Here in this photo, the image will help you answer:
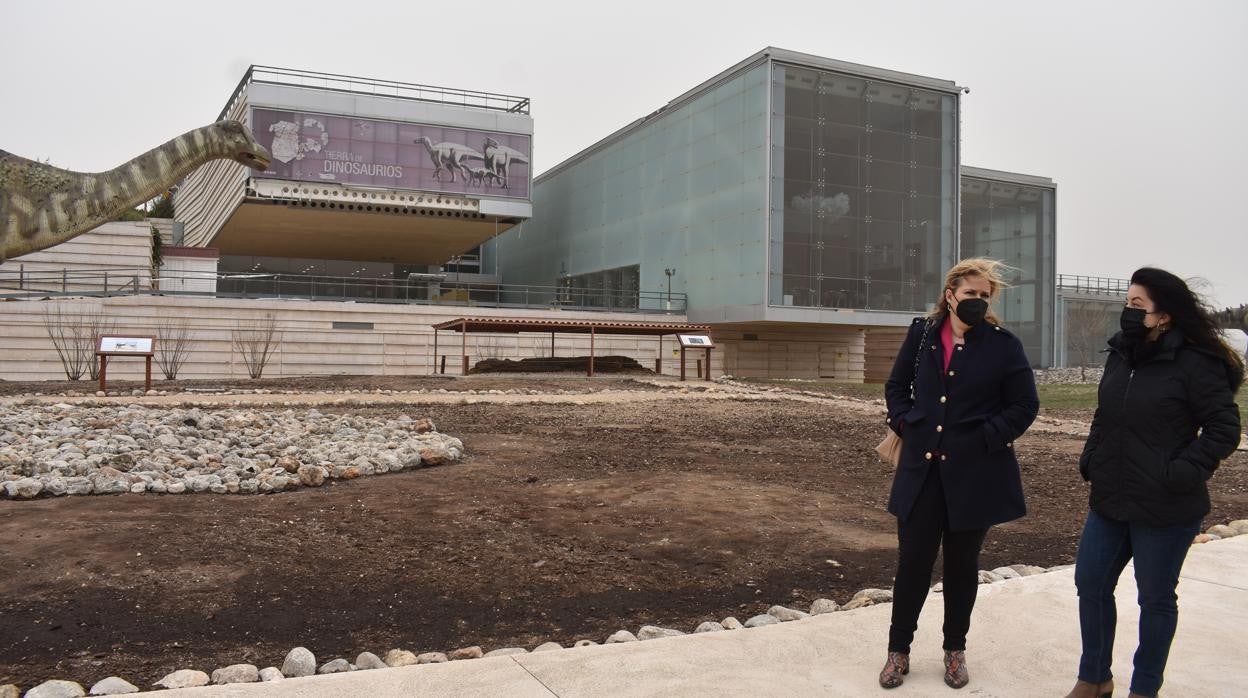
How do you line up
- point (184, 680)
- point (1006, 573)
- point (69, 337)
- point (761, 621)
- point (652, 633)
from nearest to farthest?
point (184, 680)
point (652, 633)
point (761, 621)
point (1006, 573)
point (69, 337)

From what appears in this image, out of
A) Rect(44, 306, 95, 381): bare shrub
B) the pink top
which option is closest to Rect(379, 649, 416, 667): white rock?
the pink top

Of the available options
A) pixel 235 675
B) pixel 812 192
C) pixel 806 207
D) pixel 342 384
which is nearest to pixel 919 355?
pixel 235 675

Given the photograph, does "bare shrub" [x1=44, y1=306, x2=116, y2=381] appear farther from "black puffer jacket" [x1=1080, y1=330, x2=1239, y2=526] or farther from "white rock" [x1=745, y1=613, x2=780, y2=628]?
"black puffer jacket" [x1=1080, y1=330, x2=1239, y2=526]

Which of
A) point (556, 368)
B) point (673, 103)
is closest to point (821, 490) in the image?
point (556, 368)

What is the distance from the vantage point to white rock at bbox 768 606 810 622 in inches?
207

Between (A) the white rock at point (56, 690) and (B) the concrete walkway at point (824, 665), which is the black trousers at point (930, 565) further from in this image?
(A) the white rock at point (56, 690)

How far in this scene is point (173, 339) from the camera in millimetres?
30516

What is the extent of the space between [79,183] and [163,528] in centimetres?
451

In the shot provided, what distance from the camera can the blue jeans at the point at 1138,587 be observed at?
376 centimetres

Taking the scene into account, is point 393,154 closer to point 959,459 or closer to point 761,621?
point 761,621

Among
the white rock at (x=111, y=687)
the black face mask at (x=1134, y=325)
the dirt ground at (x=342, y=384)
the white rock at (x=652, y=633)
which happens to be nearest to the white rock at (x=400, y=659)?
the white rock at (x=111, y=687)

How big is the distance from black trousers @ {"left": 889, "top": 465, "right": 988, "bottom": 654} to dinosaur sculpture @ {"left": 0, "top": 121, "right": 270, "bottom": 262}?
8.39 m

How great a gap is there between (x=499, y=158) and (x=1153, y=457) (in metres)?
46.1

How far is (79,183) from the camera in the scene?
30.5ft
